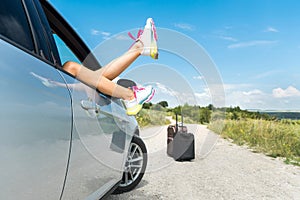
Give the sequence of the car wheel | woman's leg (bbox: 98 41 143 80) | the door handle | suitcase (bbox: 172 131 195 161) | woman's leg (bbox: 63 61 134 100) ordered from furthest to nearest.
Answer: suitcase (bbox: 172 131 195 161), the car wheel, woman's leg (bbox: 98 41 143 80), woman's leg (bbox: 63 61 134 100), the door handle

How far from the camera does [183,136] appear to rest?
4875mm

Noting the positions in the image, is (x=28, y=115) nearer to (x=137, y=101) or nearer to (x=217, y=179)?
(x=137, y=101)

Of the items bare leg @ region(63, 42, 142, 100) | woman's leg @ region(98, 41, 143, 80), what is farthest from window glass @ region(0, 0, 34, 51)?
woman's leg @ region(98, 41, 143, 80)

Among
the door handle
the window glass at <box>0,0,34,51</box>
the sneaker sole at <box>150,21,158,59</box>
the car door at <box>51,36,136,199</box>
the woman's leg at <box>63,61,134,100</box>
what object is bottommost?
the car door at <box>51,36,136,199</box>

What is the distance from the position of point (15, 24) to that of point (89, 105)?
2.14 ft

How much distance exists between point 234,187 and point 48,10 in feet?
9.01

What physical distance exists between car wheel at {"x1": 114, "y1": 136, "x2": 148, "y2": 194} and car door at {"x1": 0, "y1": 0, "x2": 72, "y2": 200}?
5.54 ft

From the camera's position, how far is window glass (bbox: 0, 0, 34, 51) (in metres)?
1.17

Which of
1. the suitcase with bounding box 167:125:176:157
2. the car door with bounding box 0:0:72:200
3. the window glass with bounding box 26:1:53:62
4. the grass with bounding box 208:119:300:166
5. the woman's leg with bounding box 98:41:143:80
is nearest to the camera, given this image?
the car door with bounding box 0:0:72:200

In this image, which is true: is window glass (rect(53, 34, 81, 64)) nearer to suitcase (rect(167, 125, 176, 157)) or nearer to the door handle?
the door handle

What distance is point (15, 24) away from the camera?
1263 millimetres

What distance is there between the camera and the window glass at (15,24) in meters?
1.17

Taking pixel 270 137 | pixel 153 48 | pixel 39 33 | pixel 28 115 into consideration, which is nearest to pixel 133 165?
pixel 153 48

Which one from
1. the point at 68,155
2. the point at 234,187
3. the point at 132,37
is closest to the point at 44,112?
the point at 68,155
